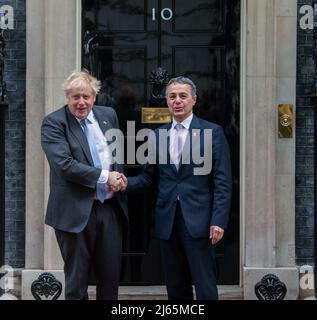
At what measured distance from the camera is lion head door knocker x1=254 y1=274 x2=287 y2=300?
257 inches

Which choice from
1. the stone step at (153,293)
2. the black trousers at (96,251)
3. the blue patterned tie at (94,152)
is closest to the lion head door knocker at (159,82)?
the stone step at (153,293)

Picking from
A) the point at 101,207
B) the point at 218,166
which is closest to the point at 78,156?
the point at 101,207

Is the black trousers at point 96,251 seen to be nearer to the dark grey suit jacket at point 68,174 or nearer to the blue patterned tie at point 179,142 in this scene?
the dark grey suit jacket at point 68,174

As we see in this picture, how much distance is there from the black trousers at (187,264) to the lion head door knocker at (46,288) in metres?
1.71

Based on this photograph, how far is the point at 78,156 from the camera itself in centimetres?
480

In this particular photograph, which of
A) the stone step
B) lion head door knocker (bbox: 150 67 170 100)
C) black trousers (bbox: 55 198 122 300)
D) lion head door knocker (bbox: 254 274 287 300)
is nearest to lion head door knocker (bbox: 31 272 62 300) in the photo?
the stone step

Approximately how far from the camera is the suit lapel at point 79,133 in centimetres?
482

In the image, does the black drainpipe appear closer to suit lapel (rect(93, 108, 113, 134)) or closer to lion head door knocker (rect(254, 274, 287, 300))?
suit lapel (rect(93, 108, 113, 134))

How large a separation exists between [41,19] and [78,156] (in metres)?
2.19

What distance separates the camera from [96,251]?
4914 millimetres

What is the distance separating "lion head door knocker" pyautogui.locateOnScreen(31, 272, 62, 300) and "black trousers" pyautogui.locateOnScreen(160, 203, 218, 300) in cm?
171

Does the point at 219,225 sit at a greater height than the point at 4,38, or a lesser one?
lesser

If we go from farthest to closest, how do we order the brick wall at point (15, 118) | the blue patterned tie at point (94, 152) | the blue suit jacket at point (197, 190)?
the brick wall at point (15, 118) < the blue suit jacket at point (197, 190) < the blue patterned tie at point (94, 152)

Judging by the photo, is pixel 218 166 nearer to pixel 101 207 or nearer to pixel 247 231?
pixel 101 207
